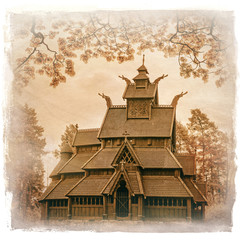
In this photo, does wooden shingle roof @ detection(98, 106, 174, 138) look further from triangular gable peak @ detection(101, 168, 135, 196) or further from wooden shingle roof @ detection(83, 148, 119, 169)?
triangular gable peak @ detection(101, 168, 135, 196)

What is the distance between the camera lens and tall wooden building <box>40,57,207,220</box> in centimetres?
2602

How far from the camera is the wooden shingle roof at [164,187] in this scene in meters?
26.0

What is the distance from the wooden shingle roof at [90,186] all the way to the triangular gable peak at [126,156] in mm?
1363

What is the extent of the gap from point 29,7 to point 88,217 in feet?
34.2

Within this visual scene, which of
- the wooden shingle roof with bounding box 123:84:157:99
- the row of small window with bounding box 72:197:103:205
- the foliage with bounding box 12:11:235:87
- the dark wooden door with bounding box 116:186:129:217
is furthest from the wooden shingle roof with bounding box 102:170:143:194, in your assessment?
the foliage with bounding box 12:11:235:87

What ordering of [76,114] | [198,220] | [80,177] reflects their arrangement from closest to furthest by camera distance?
[198,220] < [76,114] < [80,177]

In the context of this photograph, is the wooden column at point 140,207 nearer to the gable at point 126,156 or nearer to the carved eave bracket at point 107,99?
the gable at point 126,156

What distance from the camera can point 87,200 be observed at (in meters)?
27.1

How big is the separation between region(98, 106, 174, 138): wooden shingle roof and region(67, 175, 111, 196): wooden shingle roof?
2304mm

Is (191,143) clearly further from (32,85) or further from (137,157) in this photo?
(32,85)

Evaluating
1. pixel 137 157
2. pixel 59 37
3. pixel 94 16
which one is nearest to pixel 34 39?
pixel 59 37

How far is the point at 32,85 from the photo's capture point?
26094mm

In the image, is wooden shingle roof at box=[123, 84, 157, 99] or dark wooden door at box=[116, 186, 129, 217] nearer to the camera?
dark wooden door at box=[116, 186, 129, 217]

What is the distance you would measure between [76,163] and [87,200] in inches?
129
